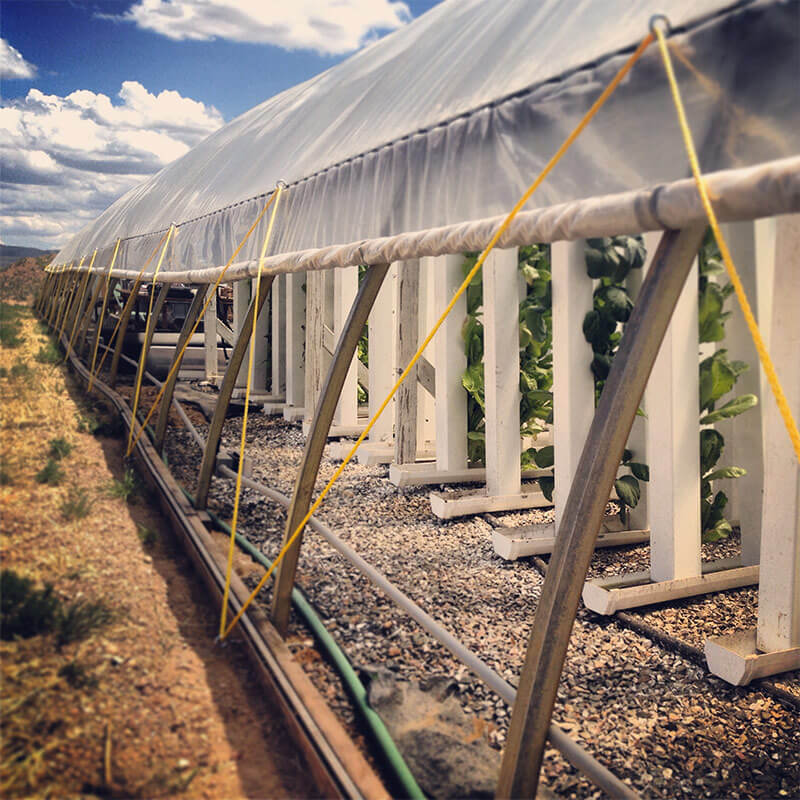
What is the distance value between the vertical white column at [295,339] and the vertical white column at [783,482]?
5564 mm

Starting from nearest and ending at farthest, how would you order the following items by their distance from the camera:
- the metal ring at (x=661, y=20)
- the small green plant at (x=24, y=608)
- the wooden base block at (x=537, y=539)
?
the metal ring at (x=661, y=20) → the small green plant at (x=24, y=608) → the wooden base block at (x=537, y=539)

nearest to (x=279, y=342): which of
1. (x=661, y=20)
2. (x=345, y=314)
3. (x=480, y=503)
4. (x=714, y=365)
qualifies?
(x=345, y=314)

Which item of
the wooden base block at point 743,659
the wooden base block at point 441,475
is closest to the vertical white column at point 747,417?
the wooden base block at point 743,659

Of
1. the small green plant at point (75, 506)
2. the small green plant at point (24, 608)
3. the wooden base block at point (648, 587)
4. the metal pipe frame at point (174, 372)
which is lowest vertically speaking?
the wooden base block at point (648, 587)

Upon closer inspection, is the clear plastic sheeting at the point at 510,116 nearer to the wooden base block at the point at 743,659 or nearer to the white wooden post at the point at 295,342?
the wooden base block at the point at 743,659

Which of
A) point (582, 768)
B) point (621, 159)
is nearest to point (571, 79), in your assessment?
point (621, 159)

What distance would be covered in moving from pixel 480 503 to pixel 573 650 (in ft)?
5.16

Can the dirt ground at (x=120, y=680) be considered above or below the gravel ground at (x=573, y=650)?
above

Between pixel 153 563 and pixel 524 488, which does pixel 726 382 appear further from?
pixel 153 563

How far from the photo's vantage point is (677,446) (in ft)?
10.6

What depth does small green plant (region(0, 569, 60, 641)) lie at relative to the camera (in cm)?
238

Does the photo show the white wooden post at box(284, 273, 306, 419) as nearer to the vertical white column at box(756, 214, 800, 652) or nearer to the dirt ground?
the dirt ground

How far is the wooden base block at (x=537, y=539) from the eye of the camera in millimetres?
3924

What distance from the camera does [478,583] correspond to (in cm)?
369
